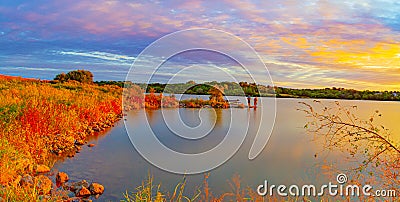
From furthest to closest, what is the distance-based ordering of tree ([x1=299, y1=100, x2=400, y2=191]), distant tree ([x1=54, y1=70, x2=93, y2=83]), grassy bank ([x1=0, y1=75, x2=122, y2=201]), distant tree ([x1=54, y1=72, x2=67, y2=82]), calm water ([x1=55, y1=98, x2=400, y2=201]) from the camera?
distant tree ([x1=54, y1=70, x2=93, y2=83]) → distant tree ([x1=54, y1=72, x2=67, y2=82]) → calm water ([x1=55, y1=98, x2=400, y2=201]) → grassy bank ([x1=0, y1=75, x2=122, y2=201]) → tree ([x1=299, y1=100, x2=400, y2=191])

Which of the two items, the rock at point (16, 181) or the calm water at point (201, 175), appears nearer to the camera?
the rock at point (16, 181)

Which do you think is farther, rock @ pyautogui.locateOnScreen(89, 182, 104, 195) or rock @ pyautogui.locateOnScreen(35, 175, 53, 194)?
rock @ pyautogui.locateOnScreen(89, 182, 104, 195)

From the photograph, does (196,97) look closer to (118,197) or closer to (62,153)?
(62,153)

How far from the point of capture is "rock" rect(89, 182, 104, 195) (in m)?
5.14

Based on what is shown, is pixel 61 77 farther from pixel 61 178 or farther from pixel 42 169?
pixel 61 178

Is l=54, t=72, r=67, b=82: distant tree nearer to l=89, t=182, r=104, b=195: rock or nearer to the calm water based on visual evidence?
the calm water

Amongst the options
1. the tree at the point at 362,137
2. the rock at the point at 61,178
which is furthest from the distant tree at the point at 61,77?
the tree at the point at 362,137

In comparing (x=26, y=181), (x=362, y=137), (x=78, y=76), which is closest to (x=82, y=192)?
(x=26, y=181)

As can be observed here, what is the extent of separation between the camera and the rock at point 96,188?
5142 mm

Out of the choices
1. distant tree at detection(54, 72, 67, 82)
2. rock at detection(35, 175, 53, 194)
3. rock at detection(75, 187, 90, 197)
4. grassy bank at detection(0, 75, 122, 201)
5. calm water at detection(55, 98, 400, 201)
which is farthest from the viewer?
distant tree at detection(54, 72, 67, 82)

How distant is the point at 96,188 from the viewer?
5195 millimetres

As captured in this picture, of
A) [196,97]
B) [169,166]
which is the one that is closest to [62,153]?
[169,166]

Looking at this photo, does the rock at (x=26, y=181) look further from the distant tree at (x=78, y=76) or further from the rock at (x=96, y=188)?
the distant tree at (x=78, y=76)

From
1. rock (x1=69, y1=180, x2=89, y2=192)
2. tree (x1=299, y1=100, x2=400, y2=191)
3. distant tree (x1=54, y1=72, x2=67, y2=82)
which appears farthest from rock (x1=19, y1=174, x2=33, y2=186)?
distant tree (x1=54, y1=72, x2=67, y2=82)
